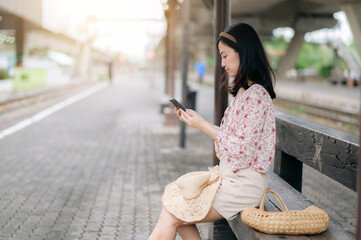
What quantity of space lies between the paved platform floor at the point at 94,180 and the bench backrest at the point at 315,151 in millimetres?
1068

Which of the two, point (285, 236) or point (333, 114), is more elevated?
point (285, 236)

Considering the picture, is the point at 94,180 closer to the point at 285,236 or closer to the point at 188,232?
the point at 188,232

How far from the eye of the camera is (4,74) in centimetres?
2038

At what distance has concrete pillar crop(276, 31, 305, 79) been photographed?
4096 centimetres

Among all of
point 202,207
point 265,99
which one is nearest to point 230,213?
point 202,207

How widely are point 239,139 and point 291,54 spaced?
41504mm

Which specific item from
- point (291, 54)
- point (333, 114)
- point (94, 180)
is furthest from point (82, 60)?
point (94, 180)

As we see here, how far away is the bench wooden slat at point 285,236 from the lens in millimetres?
2445

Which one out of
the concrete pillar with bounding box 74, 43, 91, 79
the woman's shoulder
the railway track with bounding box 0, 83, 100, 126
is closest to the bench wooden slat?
the woman's shoulder

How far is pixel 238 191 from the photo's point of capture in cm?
271

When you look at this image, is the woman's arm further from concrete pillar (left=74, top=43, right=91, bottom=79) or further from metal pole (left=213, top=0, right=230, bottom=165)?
concrete pillar (left=74, top=43, right=91, bottom=79)

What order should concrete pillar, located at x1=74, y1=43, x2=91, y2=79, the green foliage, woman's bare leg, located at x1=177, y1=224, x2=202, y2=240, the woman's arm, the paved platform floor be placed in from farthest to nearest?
concrete pillar, located at x1=74, y1=43, x2=91, y2=79, the green foliage, the paved platform floor, woman's bare leg, located at x1=177, y1=224, x2=202, y2=240, the woman's arm

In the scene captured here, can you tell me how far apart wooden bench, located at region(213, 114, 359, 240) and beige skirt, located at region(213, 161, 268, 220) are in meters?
0.13

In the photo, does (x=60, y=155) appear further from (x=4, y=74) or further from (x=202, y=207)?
(x=4, y=74)
